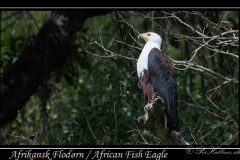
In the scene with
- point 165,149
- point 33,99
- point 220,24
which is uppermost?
point 220,24

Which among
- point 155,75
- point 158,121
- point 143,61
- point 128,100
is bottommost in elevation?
point 128,100

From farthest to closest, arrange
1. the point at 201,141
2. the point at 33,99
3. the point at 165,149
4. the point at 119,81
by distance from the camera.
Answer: the point at 33,99 < the point at 119,81 < the point at 201,141 < the point at 165,149

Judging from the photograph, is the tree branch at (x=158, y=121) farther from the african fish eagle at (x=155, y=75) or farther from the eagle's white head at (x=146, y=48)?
the eagle's white head at (x=146, y=48)

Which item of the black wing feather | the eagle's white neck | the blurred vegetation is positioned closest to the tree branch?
Result: the black wing feather

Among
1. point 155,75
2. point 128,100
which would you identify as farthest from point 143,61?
point 128,100

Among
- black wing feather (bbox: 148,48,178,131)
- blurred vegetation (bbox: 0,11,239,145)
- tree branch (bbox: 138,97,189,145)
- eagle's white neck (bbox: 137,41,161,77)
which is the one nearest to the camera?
tree branch (bbox: 138,97,189,145)

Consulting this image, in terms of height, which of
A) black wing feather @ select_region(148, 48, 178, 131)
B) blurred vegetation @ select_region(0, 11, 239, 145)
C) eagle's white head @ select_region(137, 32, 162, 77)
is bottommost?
blurred vegetation @ select_region(0, 11, 239, 145)

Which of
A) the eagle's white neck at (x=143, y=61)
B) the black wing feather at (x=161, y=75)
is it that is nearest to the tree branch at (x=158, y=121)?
the black wing feather at (x=161, y=75)

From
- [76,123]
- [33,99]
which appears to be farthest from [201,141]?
[33,99]

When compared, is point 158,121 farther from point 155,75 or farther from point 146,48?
point 146,48

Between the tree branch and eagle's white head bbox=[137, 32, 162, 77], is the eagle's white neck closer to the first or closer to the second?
eagle's white head bbox=[137, 32, 162, 77]

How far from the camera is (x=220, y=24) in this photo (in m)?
6.79

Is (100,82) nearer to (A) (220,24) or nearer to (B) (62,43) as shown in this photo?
(B) (62,43)

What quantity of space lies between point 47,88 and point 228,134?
266 centimetres
